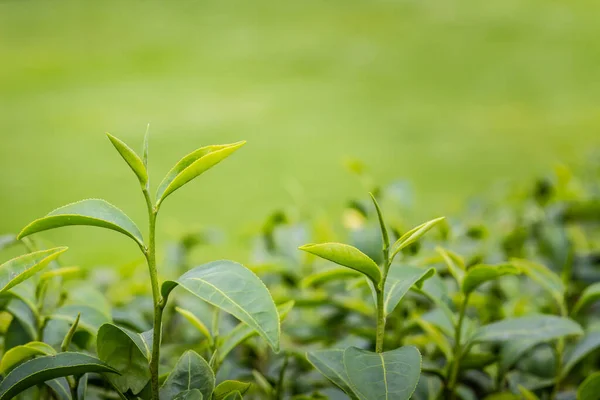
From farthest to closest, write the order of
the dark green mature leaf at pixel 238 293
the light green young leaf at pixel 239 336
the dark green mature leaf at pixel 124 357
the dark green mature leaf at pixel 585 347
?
the dark green mature leaf at pixel 585 347
the light green young leaf at pixel 239 336
the dark green mature leaf at pixel 124 357
the dark green mature leaf at pixel 238 293

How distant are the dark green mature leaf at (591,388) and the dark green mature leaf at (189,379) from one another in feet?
1.50

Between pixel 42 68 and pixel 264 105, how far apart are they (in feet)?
7.03

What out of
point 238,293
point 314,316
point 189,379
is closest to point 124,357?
point 189,379

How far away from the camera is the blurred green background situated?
425cm

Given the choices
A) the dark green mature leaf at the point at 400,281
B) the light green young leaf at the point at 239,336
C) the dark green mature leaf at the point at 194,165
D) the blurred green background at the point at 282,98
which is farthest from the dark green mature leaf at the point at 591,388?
the blurred green background at the point at 282,98

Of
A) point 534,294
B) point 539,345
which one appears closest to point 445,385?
point 539,345

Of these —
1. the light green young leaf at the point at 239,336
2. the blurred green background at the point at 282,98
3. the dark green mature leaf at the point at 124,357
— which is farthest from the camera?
the blurred green background at the point at 282,98

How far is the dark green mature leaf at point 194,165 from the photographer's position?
679 mm

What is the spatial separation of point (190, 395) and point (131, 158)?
26cm

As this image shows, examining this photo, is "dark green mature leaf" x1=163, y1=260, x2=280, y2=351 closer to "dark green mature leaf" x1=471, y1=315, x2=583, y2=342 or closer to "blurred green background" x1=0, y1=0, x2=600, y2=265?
"dark green mature leaf" x1=471, y1=315, x2=583, y2=342

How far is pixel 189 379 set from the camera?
728mm

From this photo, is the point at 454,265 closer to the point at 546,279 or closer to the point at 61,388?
the point at 546,279

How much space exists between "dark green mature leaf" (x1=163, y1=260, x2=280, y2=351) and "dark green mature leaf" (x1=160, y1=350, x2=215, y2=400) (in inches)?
5.1

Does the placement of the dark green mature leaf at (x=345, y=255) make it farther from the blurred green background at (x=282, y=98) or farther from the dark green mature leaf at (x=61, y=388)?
the blurred green background at (x=282, y=98)
